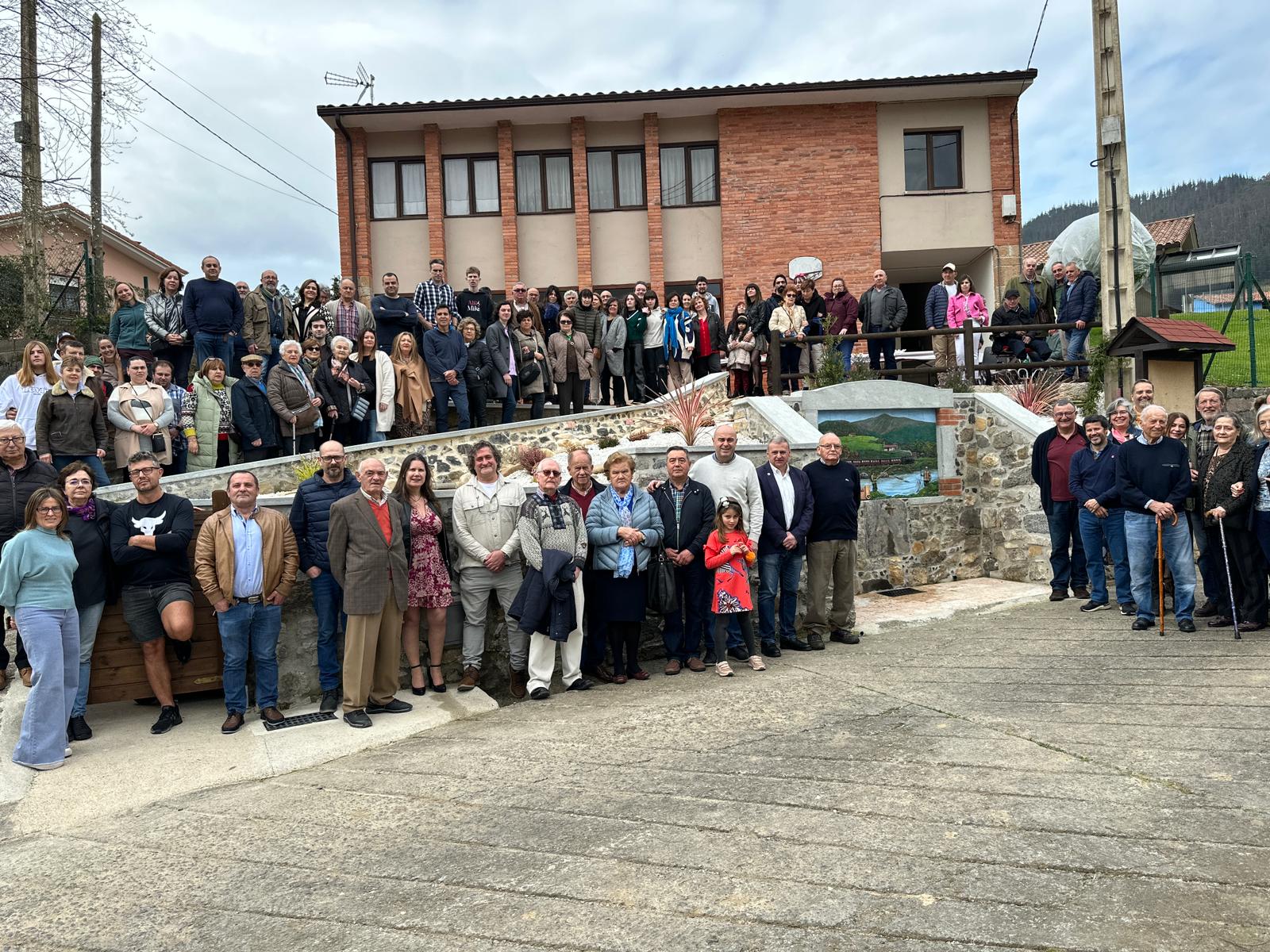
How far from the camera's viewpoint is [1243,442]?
758 cm

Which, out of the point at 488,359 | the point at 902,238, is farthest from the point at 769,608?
the point at 902,238

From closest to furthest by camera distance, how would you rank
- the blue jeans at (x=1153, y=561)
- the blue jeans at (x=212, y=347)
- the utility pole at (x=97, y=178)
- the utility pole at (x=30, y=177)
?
the blue jeans at (x=1153, y=561), the blue jeans at (x=212, y=347), the utility pole at (x=30, y=177), the utility pole at (x=97, y=178)

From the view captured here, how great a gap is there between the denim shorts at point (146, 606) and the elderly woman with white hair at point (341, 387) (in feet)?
14.1

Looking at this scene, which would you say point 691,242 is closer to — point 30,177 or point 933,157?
point 933,157

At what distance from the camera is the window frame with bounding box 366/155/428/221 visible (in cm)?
2080

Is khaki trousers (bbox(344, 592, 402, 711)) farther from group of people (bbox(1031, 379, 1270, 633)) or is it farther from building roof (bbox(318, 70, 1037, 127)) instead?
building roof (bbox(318, 70, 1037, 127))

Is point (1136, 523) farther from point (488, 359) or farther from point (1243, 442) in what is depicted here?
point (488, 359)

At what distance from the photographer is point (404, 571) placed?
673 cm

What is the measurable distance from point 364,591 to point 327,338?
17.6 feet

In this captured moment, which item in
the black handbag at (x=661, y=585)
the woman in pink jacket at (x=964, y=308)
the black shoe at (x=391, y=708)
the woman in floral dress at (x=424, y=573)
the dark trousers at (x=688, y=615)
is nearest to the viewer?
the black shoe at (x=391, y=708)

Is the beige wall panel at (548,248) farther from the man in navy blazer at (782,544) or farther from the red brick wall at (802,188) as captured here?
the man in navy blazer at (782,544)

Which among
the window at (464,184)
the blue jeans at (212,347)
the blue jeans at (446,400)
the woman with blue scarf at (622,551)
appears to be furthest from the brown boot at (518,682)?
the window at (464,184)

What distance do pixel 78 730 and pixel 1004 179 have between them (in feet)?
64.3

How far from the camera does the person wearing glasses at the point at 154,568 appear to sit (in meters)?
6.42
